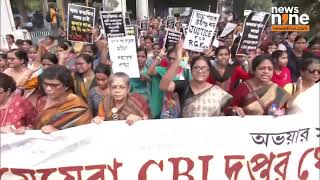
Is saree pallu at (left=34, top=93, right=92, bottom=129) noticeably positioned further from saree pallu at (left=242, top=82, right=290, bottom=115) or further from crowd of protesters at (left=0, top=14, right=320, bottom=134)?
saree pallu at (left=242, top=82, right=290, bottom=115)

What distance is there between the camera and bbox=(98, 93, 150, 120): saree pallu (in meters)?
3.58

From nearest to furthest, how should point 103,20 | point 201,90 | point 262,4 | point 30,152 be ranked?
point 30,152 < point 201,90 < point 103,20 < point 262,4

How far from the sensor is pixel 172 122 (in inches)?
138

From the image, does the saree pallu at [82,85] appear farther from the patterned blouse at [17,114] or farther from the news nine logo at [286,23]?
the news nine logo at [286,23]

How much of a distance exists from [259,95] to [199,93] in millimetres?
462

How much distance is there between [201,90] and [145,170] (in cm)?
75

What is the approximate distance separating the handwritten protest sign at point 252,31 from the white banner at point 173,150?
2.01 meters

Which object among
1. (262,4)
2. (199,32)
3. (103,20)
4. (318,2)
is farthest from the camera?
(262,4)

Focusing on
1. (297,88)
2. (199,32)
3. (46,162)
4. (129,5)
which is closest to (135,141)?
(46,162)

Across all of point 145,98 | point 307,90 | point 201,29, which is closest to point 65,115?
point 145,98

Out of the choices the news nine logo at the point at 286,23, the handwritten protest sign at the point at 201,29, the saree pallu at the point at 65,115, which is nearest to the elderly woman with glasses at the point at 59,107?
the saree pallu at the point at 65,115

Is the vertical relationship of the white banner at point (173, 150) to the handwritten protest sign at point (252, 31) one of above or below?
below

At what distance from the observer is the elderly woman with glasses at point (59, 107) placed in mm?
3424

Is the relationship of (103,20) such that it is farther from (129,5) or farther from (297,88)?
(129,5)
